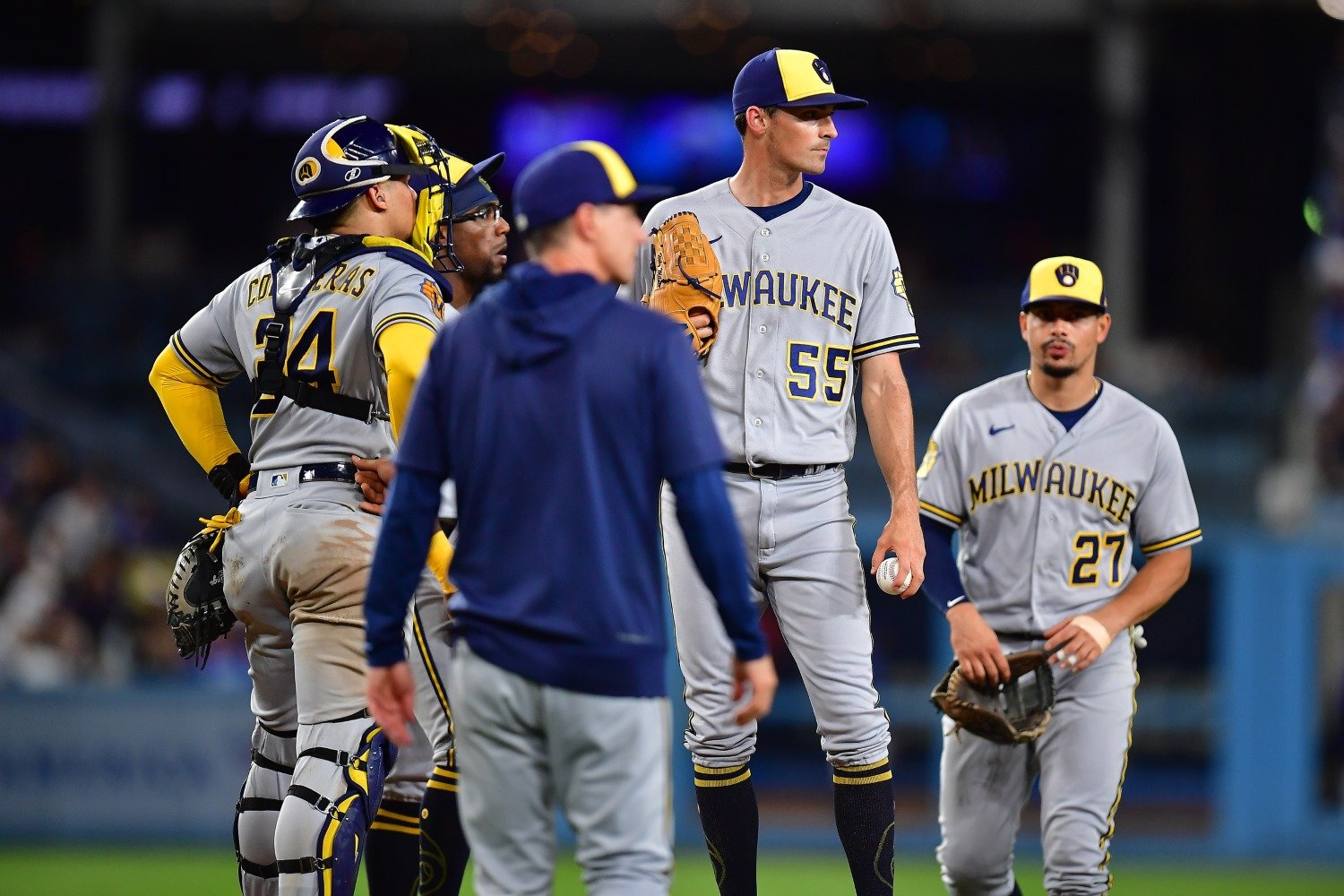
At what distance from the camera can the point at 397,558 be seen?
3.47 meters

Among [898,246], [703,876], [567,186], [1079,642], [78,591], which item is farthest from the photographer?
Result: [898,246]

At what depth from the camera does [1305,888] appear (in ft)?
30.6

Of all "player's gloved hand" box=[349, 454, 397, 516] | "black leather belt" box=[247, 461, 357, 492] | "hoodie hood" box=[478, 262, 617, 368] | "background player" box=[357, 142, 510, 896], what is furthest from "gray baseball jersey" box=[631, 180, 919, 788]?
"hoodie hood" box=[478, 262, 617, 368]

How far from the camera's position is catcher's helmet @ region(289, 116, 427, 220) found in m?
4.51

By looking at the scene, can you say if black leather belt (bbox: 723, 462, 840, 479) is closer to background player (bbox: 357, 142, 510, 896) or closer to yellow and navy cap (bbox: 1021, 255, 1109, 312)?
background player (bbox: 357, 142, 510, 896)

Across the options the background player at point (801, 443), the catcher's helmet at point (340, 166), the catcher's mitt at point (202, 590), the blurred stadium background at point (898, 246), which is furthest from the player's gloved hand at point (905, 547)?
the blurred stadium background at point (898, 246)

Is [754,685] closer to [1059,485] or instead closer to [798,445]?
[798,445]

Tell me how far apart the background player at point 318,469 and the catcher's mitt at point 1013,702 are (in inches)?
69.1

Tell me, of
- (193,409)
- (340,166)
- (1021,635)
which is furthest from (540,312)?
(1021,635)

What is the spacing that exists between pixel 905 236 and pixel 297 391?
55.2ft

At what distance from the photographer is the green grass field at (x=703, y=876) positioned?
883 cm

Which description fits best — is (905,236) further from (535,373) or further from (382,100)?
(535,373)

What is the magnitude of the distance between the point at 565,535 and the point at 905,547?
1.49m

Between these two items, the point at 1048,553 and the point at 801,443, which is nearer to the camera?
the point at 801,443
